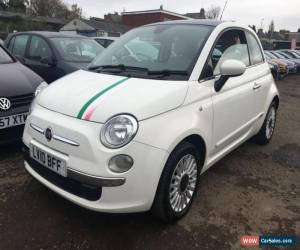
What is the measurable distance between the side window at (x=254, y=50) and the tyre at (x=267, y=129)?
0.76m

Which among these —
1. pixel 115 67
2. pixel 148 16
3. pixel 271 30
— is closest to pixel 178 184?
pixel 115 67

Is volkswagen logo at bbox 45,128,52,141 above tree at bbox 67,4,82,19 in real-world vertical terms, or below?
below

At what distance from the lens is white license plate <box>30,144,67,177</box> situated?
2490 millimetres

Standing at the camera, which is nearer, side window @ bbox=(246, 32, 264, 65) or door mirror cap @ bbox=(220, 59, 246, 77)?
door mirror cap @ bbox=(220, 59, 246, 77)

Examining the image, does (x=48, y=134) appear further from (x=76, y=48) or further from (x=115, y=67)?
(x=76, y=48)

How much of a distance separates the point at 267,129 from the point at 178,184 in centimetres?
257

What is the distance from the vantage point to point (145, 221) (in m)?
2.85

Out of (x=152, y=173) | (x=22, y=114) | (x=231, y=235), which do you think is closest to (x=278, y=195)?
(x=231, y=235)

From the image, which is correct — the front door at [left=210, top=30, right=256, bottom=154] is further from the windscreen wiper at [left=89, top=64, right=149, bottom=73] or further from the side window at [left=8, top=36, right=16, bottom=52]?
the side window at [left=8, top=36, right=16, bottom=52]

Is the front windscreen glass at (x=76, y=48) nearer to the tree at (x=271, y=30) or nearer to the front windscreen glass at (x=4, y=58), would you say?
the front windscreen glass at (x=4, y=58)

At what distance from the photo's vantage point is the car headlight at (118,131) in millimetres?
2334

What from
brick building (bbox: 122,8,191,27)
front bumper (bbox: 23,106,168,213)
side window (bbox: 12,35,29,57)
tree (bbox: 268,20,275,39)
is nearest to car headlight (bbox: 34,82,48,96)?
front bumper (bbox: 23,106,168,213)

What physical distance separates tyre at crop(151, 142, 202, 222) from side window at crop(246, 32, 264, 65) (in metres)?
1.84

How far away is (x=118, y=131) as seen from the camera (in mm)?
2365
